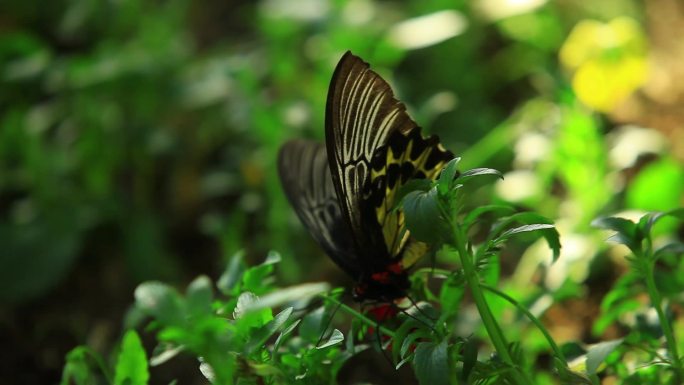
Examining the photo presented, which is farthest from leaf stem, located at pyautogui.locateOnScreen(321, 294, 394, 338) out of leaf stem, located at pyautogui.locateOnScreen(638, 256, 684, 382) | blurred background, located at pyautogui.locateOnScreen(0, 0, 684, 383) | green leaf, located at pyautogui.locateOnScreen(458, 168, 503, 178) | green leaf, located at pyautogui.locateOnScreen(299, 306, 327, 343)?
blurred background, located at pyautogui.locateOnScreen(0, 0, 684, 383)

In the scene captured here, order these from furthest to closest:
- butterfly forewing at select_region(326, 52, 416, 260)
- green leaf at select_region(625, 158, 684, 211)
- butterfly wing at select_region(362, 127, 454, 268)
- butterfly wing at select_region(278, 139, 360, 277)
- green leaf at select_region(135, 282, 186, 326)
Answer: green leaf at select_region(625, 158, 684, 211) → butterfly wing at select_region(278, 139, 360, 277) → butterfly wing at select_region(362, 127, 454, 268) → butterfly forewing at select_region(326, 52, 416, 260) → green leaf at select_region(135, 282, 186, 326)

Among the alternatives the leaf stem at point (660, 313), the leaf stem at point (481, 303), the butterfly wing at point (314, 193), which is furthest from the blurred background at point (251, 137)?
the leaf stem at point (481, 303)

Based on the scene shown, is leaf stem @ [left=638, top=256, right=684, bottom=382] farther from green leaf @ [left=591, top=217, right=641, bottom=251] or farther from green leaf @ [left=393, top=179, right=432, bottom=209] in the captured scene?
green leaf @ [left=393, top=179, right=432, bottom=209]

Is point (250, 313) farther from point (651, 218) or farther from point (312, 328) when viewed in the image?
point (651, 218)

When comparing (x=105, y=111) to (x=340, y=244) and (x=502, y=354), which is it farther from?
(x=502, y=354)

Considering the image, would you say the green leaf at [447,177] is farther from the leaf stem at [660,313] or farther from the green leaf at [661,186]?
the green leaf at [661,186]

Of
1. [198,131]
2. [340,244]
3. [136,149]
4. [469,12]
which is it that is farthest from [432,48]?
[340,244]
